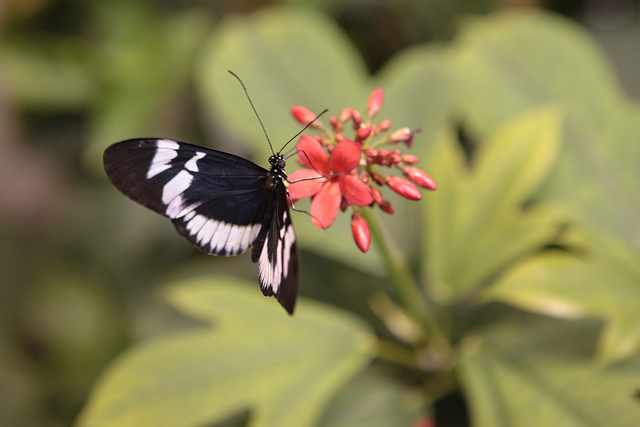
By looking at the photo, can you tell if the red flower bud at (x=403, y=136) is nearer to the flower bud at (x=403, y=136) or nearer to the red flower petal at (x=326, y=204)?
the flower bud at (x=403, y=136)

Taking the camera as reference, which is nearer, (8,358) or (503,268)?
(503,268)

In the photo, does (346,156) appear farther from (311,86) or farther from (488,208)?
(311,86)

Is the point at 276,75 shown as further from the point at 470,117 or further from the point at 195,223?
the point at 195,223

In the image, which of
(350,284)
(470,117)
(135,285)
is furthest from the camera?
(135,285)

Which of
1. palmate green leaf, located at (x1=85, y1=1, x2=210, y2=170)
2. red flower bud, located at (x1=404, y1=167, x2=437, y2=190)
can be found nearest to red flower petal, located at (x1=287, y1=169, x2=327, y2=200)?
red flower bud, located at (x1=404, y1=167, x2=437, y2=190)

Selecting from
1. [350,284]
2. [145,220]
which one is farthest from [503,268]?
[145,220]

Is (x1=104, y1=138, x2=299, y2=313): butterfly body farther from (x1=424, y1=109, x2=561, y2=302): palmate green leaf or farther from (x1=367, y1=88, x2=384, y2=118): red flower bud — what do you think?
(x1=424, y1=109, x2=561, y2=302): palmate green leaf

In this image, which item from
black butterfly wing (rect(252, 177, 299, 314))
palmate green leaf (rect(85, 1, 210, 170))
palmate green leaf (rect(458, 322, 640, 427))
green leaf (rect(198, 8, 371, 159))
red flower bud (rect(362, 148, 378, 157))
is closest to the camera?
black butterfly wing (rect(252, 177, 299, 314))
